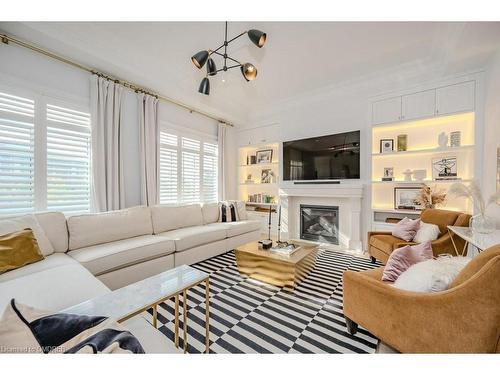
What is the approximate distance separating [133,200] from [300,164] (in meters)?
3.05

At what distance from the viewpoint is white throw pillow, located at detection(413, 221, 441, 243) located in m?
2.41

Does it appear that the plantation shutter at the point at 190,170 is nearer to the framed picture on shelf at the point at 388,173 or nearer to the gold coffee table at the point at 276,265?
the gold coffee table at the point at 276,265

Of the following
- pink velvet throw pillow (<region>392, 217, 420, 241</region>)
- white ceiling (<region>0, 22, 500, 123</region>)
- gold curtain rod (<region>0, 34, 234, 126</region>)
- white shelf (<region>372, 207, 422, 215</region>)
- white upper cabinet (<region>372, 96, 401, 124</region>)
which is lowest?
pink velvet throw pillow (<region>392, 217, 420, 241</region>)

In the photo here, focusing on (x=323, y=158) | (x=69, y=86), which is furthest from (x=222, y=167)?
(x=69, y=86)

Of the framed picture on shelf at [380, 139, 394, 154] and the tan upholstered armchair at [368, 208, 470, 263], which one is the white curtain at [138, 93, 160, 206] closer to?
the tan upholstered armchair at [368, 208, 470, 263]

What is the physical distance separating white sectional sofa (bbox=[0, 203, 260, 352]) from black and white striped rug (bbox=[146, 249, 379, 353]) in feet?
1.83

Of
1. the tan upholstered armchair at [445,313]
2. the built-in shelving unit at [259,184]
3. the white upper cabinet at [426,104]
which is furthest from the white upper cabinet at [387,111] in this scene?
the tan upholstered armchair at [445,313]

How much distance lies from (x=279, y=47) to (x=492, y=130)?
2.71 metres

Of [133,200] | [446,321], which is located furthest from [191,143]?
[446,321]

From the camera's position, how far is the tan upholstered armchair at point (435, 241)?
2.31 meters

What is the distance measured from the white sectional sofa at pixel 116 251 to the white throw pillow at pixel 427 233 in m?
2.45

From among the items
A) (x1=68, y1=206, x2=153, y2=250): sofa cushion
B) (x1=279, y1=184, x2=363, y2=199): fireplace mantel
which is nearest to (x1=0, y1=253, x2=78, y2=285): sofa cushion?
(x1=68, y1=206, x2=153, y2=250): sofa cushion

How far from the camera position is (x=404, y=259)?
1584 mm
